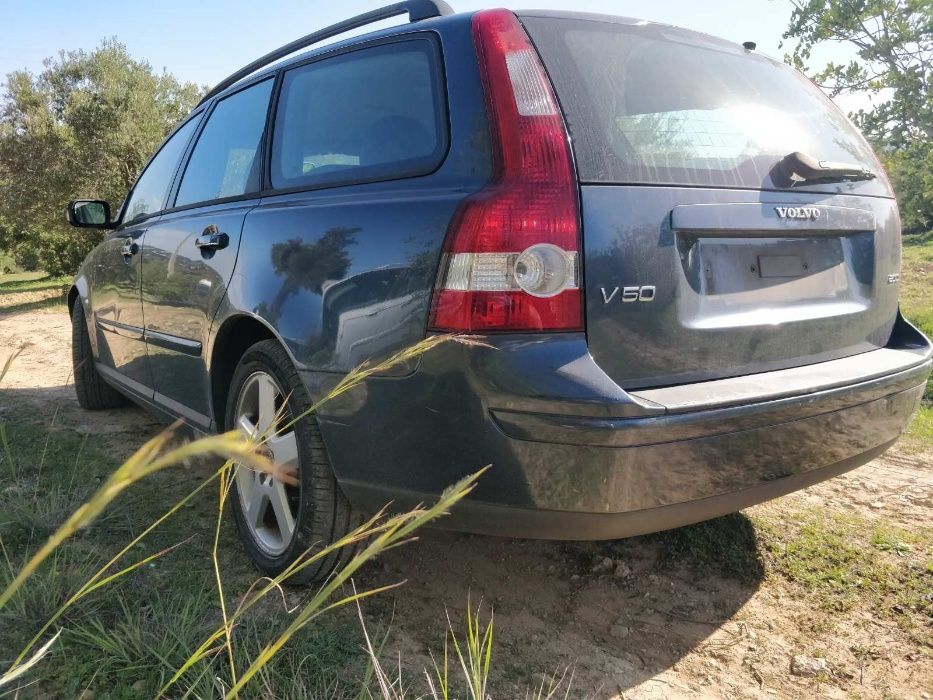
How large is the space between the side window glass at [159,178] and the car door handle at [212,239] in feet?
3.33

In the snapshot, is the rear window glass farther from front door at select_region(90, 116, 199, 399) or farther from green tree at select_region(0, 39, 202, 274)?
green tree at select_region(0, 39, 202, 274)

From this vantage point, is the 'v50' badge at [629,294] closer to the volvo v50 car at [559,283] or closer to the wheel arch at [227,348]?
the volvo v50 car at [559,283]

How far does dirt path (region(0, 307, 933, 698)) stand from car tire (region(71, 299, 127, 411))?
283cm

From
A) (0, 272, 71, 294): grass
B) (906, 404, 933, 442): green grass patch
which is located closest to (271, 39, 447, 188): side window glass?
(906, 404, 933, 442): green grass patch

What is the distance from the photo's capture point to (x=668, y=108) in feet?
7.02

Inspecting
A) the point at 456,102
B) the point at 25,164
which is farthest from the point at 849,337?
the point at 25,164

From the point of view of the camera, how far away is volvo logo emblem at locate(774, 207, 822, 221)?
2.17m

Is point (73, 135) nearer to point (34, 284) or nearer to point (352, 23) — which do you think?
point (34, 284)

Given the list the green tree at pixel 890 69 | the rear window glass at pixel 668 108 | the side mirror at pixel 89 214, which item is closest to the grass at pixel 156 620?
the rear window glass at pixel 668 108

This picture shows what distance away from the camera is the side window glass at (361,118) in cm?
214

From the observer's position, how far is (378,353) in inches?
78.2

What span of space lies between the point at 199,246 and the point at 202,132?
93 centimetres

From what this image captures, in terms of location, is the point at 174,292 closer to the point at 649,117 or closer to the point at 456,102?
the point at 456,102

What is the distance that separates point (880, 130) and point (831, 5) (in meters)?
1.90
